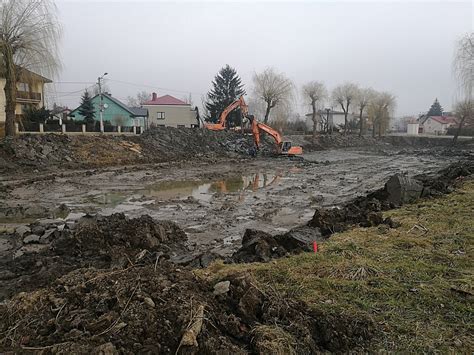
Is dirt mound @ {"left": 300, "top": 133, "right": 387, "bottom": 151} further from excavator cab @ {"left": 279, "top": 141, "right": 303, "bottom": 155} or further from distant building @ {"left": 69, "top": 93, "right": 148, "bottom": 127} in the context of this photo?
distant building @ {"left": 69, "top": 93, "right": 148, "bottom": 127}

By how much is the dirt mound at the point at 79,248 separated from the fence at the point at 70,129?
72.6ft

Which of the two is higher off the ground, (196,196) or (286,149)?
(286,149)

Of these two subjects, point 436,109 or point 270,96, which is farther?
point 436,109

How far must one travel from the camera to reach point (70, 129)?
3200 centimetres

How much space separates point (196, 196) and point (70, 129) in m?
21.2

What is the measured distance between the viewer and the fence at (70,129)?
29.4 m

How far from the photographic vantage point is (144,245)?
7.84 meters

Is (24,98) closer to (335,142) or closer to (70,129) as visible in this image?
(70,129)

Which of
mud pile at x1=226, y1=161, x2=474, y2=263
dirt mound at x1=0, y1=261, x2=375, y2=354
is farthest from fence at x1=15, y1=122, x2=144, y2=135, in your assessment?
dirt mound at x1=0, y1=261, x2=375, y2=354

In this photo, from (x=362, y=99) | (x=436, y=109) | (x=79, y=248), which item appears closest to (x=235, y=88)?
(x=362, y=99)

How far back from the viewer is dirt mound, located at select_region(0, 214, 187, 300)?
6.38m

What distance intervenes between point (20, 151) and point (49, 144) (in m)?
2.39

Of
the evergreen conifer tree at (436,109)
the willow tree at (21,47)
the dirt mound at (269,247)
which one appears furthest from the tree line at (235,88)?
the evergreen conifer tree at (436,109)

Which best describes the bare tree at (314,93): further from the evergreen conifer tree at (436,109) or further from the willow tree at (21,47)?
the evergreen conifer tree at (436,109)
